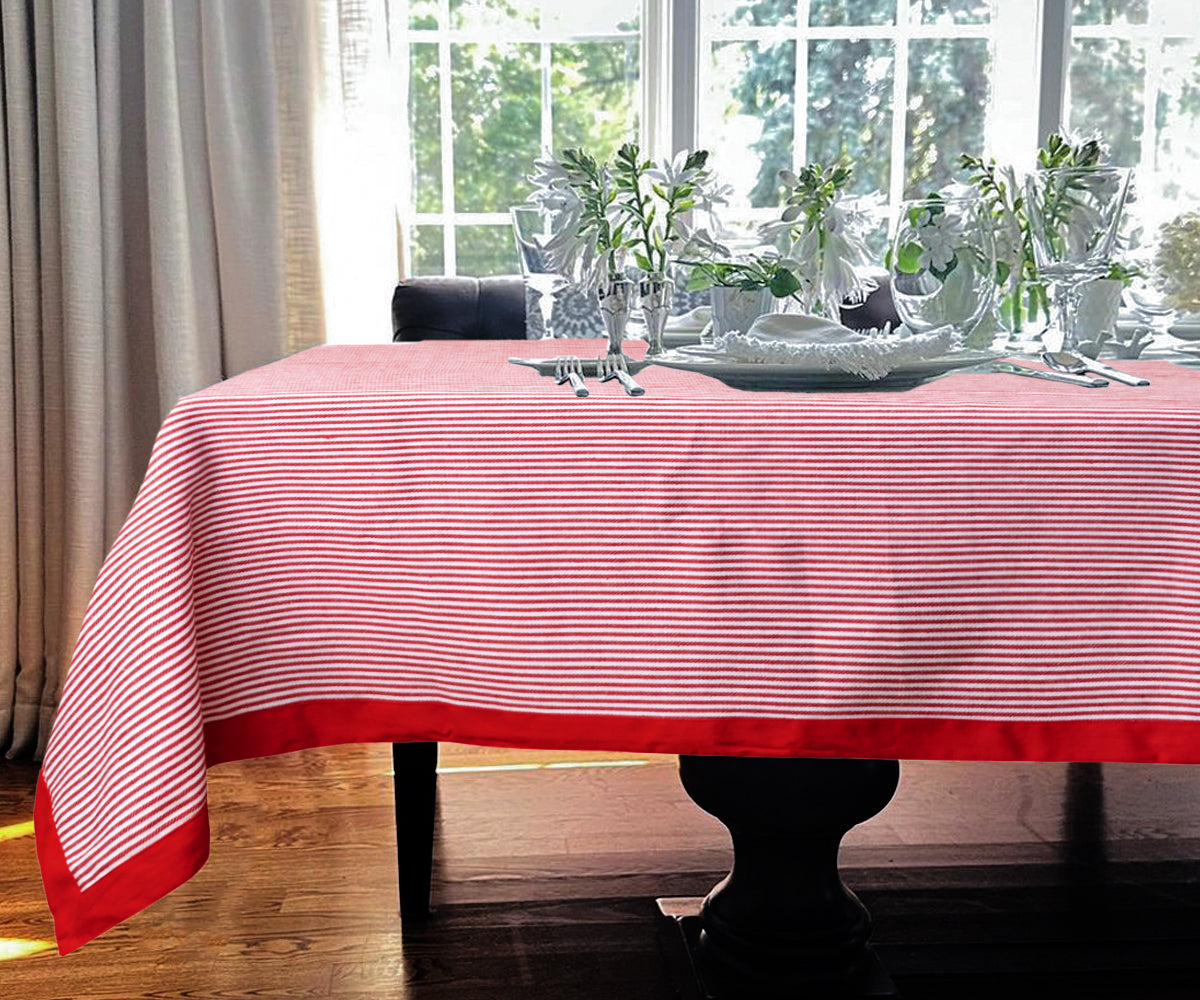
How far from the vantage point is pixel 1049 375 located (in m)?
1.10

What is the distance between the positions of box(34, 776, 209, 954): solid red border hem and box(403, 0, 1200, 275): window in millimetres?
2200

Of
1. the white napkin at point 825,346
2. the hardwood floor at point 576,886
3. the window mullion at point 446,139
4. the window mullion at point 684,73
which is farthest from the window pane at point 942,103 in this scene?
the white napkin at point 825,346

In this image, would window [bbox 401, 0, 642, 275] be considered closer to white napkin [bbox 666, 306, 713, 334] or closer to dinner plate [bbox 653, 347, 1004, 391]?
white napkin [bbox 666, 306, 713, 334]

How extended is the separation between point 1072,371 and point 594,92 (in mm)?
2018

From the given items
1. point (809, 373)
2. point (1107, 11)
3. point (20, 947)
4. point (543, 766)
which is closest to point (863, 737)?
point (809, 373)

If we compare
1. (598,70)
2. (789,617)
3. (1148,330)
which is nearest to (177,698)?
(789,617)

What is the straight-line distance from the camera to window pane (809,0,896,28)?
2924 millimetres

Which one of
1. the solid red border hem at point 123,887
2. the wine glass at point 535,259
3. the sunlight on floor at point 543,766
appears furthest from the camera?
the sunlight on floor at point 543,766

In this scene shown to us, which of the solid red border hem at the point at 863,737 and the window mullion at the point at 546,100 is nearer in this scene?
the solid red border hem at the point at 863,737

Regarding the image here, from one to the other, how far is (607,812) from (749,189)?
157 cm

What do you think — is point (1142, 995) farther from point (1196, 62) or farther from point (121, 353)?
point (1196, 62)

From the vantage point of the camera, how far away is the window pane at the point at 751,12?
114 inches

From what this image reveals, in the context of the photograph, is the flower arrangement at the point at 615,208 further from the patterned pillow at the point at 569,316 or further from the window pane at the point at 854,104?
the window pane at the point at 854,104

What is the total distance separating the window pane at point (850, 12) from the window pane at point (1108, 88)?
0.44 metres
